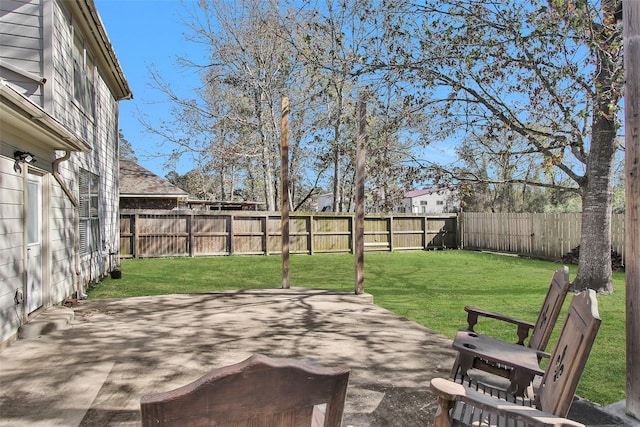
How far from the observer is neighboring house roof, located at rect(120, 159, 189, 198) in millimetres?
16266

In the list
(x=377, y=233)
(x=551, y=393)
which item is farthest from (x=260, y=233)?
(x=551, y=393)

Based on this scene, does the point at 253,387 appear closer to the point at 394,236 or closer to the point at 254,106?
the point at 394,236

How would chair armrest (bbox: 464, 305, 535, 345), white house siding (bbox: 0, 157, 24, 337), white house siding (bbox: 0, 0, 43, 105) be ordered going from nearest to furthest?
1. chair armrest (bbox: 464, 305, 535, 345)
2. white house siding (bbox: 0, 157, 24, 337)
3. white house siding (bbox: 0, 0, 43, 105)

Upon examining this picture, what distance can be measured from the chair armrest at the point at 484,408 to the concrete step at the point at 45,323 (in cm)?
443

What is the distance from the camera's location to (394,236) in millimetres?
17484

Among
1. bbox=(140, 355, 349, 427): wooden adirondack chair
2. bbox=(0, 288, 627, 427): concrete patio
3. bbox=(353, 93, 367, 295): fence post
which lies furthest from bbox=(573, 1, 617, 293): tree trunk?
bbox=(140, 355, 349, 427): wooden adirondack chair

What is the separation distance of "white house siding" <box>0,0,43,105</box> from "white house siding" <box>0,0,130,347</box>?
11mm

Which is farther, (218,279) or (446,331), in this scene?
(218,279)

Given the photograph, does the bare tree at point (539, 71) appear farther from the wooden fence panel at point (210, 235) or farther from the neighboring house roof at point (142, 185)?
the neighboring house roof at point (142, 185)

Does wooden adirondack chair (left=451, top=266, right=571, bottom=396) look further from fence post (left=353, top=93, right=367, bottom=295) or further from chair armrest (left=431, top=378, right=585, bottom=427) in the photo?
fence post (left=353, top=93, right=367, bottom=295)

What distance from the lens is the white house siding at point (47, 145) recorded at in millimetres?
4105

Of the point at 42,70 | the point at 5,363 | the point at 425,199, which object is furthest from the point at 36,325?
the point at 425,199

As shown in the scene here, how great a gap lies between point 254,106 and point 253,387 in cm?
1952

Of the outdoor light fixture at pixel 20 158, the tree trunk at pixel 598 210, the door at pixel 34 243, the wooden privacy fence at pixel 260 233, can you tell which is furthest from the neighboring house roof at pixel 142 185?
the tree trunk at pixel 598 210
